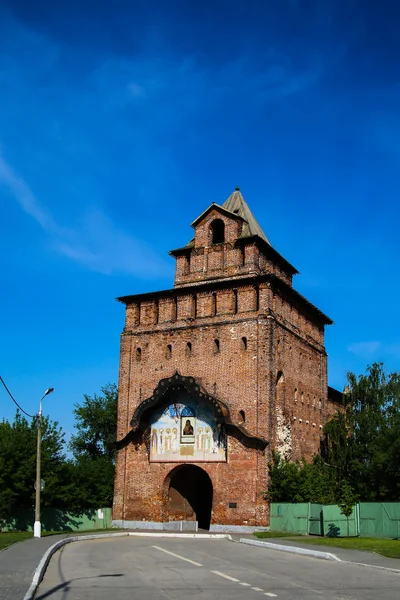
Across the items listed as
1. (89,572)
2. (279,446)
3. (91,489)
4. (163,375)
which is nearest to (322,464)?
(279,446)

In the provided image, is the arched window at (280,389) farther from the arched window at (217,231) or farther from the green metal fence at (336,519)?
the arched window at (217,231)

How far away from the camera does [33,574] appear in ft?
46.6

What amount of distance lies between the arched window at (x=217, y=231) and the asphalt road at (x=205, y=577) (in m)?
20.5

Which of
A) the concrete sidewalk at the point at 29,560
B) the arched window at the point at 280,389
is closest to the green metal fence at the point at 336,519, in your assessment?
the concrete sidewalk at the point at 29,560

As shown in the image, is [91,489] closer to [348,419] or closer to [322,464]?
[322,464]

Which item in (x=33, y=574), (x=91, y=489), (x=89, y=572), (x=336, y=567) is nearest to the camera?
(x=33, y=574)

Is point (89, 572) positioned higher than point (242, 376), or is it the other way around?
point (242, 376)

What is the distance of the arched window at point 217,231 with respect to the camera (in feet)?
128

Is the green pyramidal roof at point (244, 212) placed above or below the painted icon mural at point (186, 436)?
above

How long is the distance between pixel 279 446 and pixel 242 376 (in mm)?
3935

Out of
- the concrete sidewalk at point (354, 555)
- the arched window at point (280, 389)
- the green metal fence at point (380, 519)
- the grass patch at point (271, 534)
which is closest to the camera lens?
the concrete sidewalk at point (354, 555)

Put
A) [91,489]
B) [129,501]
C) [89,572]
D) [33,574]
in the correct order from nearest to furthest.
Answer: [33,574] → [89,572] → [129,501] → [91,489]

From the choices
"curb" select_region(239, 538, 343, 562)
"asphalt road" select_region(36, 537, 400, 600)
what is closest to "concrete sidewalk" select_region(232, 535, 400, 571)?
"curb" select_region(239, 538, 343, 562)

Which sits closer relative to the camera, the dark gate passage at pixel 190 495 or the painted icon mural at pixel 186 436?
the painted icon mural at pixel 186 436
